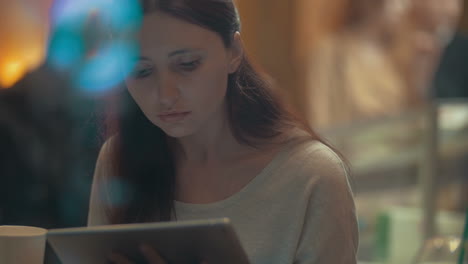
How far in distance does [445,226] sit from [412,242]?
19 cm

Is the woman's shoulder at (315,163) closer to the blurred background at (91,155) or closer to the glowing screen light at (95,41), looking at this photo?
the glowing screen light at (95,41)

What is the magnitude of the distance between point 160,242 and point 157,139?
1.69 ft

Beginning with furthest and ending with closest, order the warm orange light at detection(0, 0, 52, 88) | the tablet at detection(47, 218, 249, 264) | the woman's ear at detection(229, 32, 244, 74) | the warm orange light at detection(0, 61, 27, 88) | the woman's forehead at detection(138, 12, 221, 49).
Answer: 1. the warm orange light at detection(0, 0, 52, 88)
2. the warm orange light at detection(0, 61, 27, 88)
3. the woman's ear at detection(229, 32, 244, 74)
4. the woman's forehead at detection(138, 12, 221, 49)
5. the tablet at detection(47, 218, 249, 264)

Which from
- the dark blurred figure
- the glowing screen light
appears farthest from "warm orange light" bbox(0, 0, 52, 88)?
the dark blurred figure

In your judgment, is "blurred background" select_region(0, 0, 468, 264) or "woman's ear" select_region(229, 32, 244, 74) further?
"blurred background" select_region(0, 0, 468, 264)

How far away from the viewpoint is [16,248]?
1953 mm

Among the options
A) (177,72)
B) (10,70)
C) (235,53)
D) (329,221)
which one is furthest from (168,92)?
(10,70)

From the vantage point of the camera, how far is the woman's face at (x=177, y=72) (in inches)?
79.7

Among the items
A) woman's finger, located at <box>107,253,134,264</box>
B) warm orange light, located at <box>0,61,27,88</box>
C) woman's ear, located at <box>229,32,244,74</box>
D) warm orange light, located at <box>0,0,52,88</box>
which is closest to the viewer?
woman's finger, located at <box>107,253,134,264</box>

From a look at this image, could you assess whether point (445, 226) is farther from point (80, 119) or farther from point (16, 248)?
point (16, 248)

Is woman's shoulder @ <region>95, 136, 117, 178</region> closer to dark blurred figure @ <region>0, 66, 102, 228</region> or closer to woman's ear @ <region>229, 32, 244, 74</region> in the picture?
woman's ear @ <region>229, 32, 244, 74</region>

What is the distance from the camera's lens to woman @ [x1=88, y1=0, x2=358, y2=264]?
A: 80.1 inches

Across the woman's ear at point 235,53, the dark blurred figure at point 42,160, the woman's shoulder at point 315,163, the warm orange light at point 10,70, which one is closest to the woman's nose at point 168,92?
the woman's ear at point 235,53

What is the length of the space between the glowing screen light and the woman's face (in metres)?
0.04
